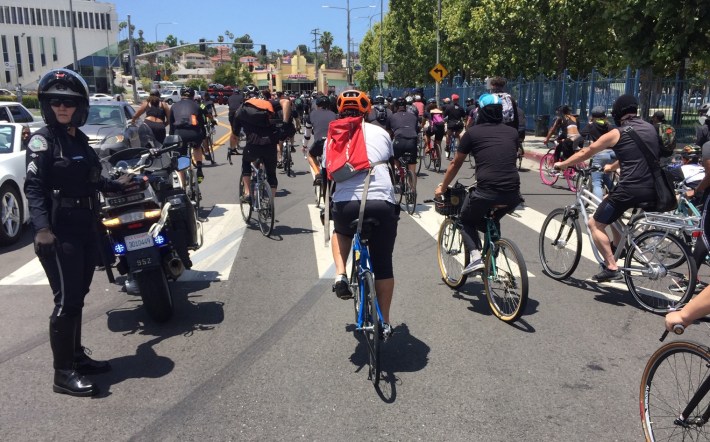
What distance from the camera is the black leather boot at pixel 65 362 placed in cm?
414

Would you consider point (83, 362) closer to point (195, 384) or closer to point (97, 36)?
point (195, 384)

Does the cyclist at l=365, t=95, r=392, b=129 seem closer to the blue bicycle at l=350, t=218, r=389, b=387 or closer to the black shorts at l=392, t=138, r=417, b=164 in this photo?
the black shorts at l=392, t=138, r=417, b=164

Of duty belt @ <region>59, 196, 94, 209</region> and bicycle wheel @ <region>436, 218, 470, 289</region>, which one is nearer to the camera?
duty belt @ <region>59, 196, 94, 209</region>

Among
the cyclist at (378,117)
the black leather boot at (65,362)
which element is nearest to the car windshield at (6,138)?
the cyclist at (378,117)

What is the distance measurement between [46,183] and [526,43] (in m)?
26.1

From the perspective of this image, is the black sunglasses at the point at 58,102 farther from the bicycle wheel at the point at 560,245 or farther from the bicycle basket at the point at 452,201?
the bicycle wheel at the point at 560,245

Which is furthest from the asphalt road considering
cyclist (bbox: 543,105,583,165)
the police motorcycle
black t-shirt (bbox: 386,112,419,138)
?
cyclist (bbox: 543,105,583,165)

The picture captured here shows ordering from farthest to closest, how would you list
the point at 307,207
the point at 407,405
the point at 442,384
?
1. the point at 307,207
2. the point at 442,384
3. the point at 407,405

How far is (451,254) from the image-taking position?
6422 millimetres

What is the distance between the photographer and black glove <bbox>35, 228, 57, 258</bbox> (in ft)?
12.7

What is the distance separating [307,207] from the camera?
11164 millimetres

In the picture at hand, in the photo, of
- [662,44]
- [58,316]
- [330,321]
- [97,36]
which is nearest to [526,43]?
A: [662,44]

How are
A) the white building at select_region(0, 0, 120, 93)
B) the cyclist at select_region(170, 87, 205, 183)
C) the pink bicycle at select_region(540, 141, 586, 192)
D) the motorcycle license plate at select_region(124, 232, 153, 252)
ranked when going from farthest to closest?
the white building at select_region(0, 0, 120, 93) < the pink bicycle at select_region(540, 141, 586, 192) < the cyclist at select_region(170, 87, 205, 183) < the motorcycle license plate at select_region(124, 232, 153, 252)

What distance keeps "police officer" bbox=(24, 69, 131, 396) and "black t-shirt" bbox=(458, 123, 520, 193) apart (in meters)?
3.11
